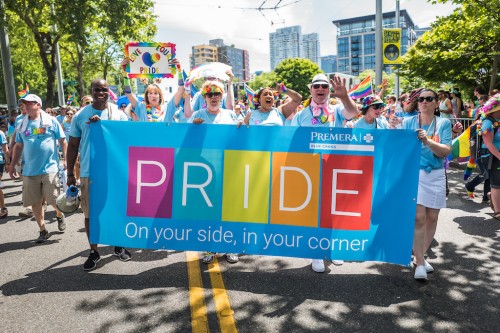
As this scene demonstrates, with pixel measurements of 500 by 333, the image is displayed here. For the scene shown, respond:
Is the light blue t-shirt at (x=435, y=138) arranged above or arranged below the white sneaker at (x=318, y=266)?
above

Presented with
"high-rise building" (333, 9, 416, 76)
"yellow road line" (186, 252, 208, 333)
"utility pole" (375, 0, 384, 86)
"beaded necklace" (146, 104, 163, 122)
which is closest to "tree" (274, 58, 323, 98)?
"utility pole" (375, 0, 384, 86)

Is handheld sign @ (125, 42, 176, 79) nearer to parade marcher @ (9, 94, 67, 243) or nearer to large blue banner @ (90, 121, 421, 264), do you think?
parade marcher @ (9, 94, 67, 243)

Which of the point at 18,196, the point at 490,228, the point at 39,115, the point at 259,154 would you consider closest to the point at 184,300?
the point at 259,154

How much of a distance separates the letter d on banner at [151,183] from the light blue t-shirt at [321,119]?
1570 millimetres

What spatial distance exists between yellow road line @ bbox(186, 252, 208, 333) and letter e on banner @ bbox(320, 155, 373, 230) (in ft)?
4.46

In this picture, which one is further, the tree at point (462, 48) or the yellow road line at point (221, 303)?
the tree at point (462, 48)

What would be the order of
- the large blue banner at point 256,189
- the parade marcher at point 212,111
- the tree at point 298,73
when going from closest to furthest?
the large blue banner at point 256,189, the parade marcher at point 212,111, the tree at point 298,73

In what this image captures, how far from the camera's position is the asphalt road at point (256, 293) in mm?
3172

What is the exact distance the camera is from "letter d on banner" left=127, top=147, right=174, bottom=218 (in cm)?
398

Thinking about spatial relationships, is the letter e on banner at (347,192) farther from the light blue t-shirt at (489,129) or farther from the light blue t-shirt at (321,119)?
the light blue t-shirt at (489,129)

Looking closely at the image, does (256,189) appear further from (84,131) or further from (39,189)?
(39,189)

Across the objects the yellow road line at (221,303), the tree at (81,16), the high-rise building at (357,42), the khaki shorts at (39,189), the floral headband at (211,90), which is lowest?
the yellow road line at (221,303)

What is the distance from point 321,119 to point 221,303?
231 cm

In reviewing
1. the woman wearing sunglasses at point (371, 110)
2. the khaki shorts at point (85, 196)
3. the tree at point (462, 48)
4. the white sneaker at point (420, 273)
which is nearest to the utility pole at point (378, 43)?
the tree at point (462, 48)
